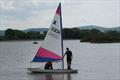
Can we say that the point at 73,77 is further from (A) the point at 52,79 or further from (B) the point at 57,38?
(B) the point at 57,38

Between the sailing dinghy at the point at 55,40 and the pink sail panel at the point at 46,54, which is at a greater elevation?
the sailing dinghy at the point at 55,40

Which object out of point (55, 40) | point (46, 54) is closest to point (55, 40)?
point (55, 40)

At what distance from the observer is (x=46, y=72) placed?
103 feet

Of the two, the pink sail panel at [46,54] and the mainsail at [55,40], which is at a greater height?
the mainsail at [55,40]

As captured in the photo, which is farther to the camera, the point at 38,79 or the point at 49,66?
the point at 49,66

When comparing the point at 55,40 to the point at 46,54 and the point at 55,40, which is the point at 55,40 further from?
the point at 46,54

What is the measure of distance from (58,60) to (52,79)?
420 cm

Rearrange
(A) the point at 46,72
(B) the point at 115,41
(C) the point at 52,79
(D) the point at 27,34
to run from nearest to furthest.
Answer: (C) the point at 52,79 < (A) the point at 46,72 < (B) the point at 115,41 < (D) the point at 27,34

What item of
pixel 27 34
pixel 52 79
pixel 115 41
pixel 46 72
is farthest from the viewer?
pixel 27 34

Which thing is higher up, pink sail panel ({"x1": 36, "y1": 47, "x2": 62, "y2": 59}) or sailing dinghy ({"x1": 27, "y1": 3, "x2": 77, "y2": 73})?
sailing dinghy ({"x1": 27, "y1": 3, "x2": 77, "y2": 73})

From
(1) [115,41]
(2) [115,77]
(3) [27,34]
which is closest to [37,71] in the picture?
(2) [115,77]

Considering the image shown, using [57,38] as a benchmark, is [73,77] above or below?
below

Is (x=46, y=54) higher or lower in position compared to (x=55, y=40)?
lower

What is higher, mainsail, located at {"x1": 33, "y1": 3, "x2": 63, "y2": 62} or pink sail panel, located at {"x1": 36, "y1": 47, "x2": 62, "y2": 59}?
mainsail, located at {"x1": 33, "y1": 3, "x2": 63, "y2": 62}
